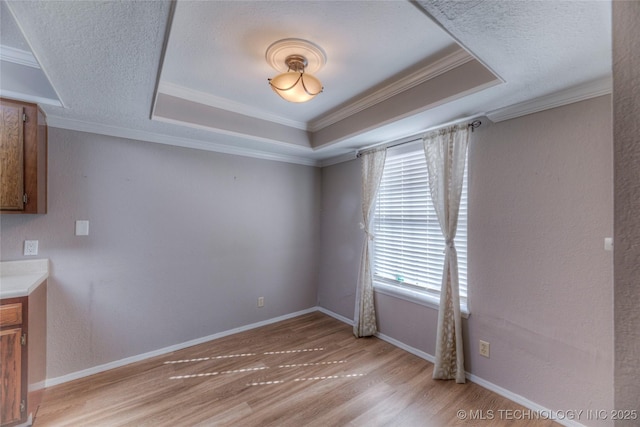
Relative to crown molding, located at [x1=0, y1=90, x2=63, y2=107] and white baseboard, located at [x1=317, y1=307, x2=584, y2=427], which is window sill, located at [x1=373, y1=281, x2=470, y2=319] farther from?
crown molding, located at [x1=0, y1=90, x2=63, y2=107]

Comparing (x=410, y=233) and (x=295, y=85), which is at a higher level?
(x=295, y=85)

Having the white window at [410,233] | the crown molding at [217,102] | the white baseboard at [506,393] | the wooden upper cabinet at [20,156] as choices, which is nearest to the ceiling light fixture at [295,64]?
the crown molding at [217,102]

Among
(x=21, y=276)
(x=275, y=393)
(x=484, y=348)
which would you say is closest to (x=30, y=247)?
(x=21, y=276)

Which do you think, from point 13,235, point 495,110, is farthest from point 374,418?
point 13,235

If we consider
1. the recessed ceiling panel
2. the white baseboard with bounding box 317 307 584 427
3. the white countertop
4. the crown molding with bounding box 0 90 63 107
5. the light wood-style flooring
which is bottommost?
the light wood-style flooring

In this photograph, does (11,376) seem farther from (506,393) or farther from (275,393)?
(506,393)

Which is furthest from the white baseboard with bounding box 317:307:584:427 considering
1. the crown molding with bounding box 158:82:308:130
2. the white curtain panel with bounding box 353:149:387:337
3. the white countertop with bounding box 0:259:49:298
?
the white countertop with bounding box 0:259:49:298

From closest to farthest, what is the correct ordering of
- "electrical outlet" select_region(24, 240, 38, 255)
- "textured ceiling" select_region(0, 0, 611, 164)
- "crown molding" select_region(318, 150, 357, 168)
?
"textured ceiling" select_region(0, 0, 611, 164)
"electrical outlet" select_region(24, 240, 38, 255)
"crown molding" select_region(318, 150, 357, 168)

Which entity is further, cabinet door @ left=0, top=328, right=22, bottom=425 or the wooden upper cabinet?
the wooden upper cabinet

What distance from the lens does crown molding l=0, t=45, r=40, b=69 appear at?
1.74 metres

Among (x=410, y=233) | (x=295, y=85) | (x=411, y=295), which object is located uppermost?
(x=295, y=85)

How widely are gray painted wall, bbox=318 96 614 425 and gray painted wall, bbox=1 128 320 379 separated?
2228 mm

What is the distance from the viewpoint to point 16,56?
1.79 meters

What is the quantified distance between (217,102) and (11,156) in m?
1.49
